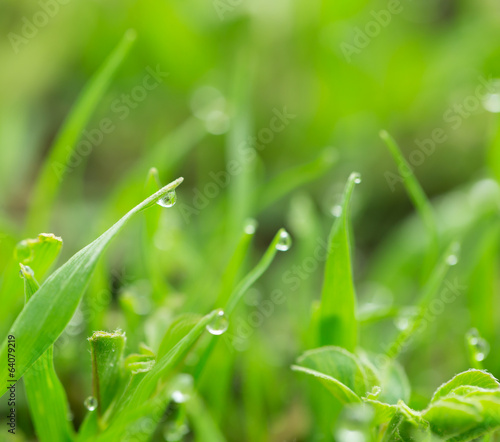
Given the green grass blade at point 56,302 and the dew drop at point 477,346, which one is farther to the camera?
the dew drop at point 477,346

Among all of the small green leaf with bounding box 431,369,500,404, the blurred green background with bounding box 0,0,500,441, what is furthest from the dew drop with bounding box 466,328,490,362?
the blurred green background with bounding box 0,0,500,441

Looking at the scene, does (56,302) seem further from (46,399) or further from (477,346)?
(477,346)

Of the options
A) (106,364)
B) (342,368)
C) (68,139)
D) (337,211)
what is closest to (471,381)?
(342,368)

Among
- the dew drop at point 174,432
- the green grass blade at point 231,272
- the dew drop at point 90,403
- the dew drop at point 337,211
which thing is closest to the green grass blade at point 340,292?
the dew drop at point 337,211

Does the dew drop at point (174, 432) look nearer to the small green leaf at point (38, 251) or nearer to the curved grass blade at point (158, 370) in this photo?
the curved grass blade at point (158, 370)

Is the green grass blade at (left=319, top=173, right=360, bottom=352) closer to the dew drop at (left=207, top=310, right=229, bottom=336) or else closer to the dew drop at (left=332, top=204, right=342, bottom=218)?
the dew drop at (left=332, top=204, right=342, bottom=218)
